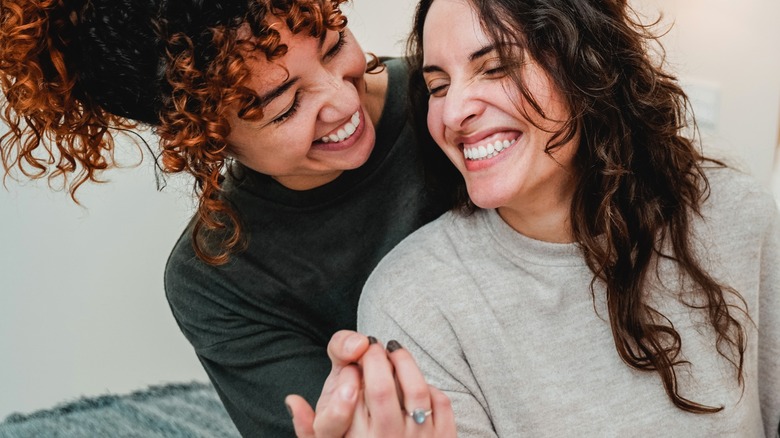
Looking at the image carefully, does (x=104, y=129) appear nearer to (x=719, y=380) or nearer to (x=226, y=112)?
(x=226, y=112)

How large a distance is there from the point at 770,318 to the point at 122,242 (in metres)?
1.49

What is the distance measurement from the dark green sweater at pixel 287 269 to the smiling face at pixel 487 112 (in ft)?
0.91

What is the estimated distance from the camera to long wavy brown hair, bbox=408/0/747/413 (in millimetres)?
1179

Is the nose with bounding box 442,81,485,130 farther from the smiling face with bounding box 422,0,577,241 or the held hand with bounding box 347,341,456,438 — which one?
the held hand with bounding box 347,341,456,438

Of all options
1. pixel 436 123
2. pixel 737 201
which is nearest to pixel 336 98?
pixel 436 123

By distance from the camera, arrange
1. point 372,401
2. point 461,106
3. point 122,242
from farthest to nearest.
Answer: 1. point 122,242
2. point 461,106
3. point 372,401

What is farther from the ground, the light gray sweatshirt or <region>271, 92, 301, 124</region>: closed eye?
<region>271, 92, 301, 124</region>: closed eye

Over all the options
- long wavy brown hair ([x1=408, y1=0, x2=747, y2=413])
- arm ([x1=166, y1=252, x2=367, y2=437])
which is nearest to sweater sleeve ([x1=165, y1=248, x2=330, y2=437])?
arm ([x1=166, y1=252, x2=367, y2=437])

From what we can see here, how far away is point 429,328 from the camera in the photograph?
1.27m

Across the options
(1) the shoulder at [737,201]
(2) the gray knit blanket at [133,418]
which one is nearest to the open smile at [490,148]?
(1) the shoulder at [737,201]

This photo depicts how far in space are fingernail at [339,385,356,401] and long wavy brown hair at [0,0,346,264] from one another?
0.51 meters

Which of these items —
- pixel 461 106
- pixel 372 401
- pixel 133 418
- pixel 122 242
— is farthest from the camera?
pixel 122 242

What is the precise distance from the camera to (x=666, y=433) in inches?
49.7

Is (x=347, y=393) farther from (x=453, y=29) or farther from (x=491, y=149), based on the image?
(x=453, y=29)
